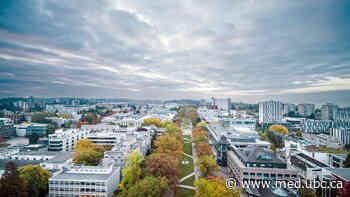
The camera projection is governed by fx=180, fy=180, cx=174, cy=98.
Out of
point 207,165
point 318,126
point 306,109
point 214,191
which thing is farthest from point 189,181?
point 306,109

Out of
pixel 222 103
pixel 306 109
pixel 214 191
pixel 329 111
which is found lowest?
pixel 214 191

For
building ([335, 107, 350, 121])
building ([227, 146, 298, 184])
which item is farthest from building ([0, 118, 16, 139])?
building ([335, 107, 350, 121])

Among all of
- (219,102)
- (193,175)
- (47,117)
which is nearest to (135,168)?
(193,175)

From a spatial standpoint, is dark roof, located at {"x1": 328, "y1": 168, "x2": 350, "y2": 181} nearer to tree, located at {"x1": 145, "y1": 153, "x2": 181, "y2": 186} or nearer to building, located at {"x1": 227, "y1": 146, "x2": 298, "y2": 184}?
building, located at {"x1": 227, "y1": 146, "x2": 298, "y2": 184}

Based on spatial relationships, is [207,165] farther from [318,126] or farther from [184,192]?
[318,126]

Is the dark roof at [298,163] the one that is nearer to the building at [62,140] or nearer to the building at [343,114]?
the building at [62,140]

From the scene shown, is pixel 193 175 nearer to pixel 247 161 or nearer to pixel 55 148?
pixel 247 161
